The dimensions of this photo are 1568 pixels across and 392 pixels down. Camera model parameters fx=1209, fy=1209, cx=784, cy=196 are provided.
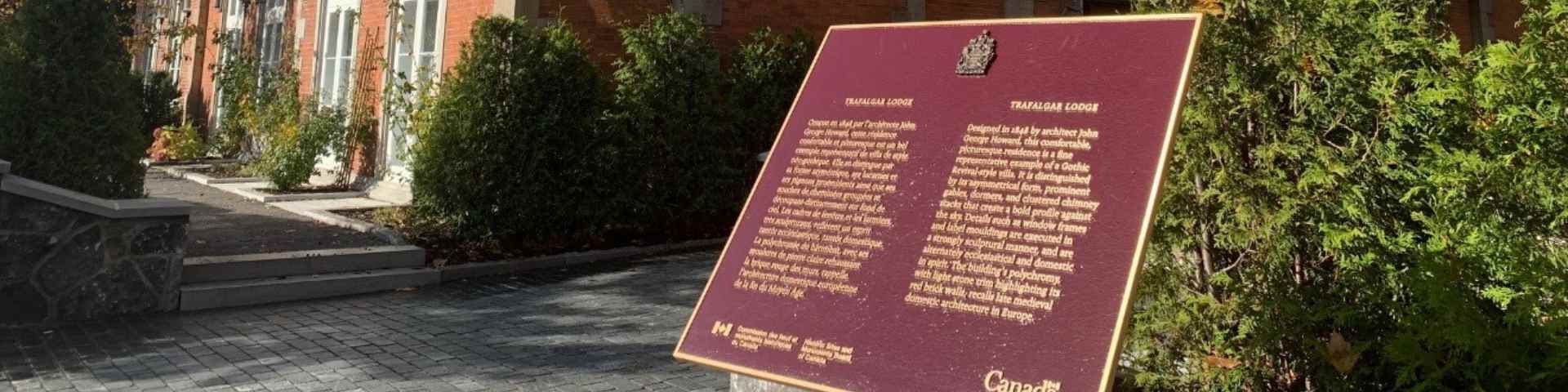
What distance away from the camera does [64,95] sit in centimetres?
969

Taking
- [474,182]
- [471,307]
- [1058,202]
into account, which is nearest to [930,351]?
[1058,202]

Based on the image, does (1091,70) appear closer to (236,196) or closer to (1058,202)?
(1058,202)

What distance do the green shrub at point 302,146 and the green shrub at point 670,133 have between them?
526cm

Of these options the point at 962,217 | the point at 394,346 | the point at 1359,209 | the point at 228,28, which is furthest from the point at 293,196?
the point at 1359,209

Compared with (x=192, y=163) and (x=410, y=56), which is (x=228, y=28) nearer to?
(x=192, y=163)

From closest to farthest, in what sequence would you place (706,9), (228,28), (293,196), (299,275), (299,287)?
1. (299,287)
2. (299,275)
3. (706,9)
4. (293,196)
5. (228,28)

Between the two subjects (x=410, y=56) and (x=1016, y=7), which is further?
(x=1016, y=7)

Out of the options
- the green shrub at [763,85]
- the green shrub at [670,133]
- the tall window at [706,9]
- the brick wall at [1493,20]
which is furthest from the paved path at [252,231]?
the brick wall at [1493,20]

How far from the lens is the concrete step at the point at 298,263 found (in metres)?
9.36

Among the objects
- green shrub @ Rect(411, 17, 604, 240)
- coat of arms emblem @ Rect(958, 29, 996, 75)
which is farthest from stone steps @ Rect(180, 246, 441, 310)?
coat of arms emblem @ Rect(958, 29, 996, 75)

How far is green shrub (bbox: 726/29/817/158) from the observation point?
42.9 feet

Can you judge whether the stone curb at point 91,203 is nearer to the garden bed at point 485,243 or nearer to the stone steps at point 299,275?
the stone steps at point 299,275

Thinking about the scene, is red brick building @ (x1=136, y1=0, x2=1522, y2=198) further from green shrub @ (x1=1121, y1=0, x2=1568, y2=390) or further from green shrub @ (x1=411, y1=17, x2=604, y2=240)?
green shrub @ (x1=1121, y1=0, x2=1568, y2=390)

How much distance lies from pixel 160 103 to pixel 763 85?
1495 centimetres
